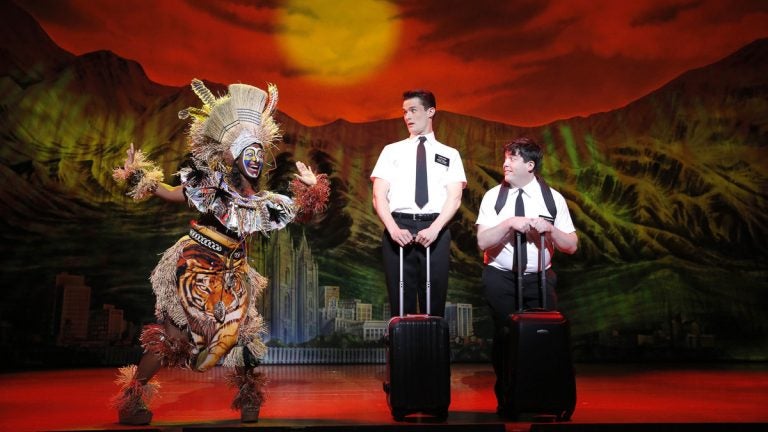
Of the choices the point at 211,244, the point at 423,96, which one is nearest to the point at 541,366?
the point at 423,96

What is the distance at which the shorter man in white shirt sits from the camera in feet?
10.6

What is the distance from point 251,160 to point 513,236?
1.31m

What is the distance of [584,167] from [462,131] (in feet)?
4.72

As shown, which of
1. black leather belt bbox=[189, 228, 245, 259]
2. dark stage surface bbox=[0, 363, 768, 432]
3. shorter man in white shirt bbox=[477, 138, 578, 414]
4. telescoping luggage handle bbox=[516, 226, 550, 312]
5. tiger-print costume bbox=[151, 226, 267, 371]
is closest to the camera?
dark stage surface bbox=[0, 363, 768, 432]

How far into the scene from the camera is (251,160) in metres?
2.97

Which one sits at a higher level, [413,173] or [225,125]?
[225,125]

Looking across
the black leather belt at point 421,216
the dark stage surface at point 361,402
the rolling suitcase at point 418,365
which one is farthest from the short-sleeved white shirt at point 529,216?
the dark stage surface at point 361,402

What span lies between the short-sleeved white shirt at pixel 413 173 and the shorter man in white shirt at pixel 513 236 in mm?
239

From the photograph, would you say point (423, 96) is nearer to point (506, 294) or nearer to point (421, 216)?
point (421, 216)

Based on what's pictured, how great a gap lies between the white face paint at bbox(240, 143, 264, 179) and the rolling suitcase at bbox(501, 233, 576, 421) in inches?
52.2

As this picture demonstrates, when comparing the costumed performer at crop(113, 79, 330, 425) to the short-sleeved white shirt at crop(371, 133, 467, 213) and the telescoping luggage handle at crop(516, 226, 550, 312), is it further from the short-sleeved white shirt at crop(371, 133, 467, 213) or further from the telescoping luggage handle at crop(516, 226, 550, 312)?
the telescoping luggage handle at crop(516, 226, 550, 312)

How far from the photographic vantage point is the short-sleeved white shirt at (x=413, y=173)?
10.7 ft

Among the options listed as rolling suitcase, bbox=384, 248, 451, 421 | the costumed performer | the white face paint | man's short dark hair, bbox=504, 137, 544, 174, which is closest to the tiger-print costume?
the costumed performer

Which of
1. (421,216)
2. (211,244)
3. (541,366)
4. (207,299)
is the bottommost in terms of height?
(541,366)
